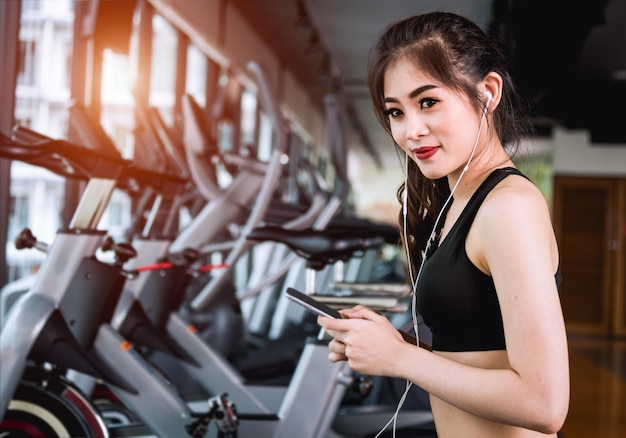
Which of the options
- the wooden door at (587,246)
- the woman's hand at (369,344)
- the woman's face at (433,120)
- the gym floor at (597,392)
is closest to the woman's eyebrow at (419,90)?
the woman's face at (433,120)

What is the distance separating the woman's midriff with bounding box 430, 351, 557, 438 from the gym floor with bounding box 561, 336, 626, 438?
2.75 metres

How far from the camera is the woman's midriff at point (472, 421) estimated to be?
1062 millimetres

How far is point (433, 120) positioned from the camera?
43.5 inches

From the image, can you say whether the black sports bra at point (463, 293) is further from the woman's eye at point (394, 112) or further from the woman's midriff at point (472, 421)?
the woman's eye at point (394, 112)

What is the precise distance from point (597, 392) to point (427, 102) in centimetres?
544

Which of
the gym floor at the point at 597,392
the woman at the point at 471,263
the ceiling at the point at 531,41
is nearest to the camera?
the woman at the point at 471,263

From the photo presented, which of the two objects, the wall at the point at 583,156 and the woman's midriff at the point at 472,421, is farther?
the wall at the point at 583,156

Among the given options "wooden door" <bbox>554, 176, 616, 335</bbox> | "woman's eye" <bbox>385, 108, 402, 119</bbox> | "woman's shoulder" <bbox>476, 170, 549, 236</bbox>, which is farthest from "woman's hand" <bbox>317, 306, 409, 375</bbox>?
"wooden door" <bbox>554, 176, 616, 335</bbox>

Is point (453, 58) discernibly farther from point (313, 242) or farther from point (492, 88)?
point (313, 242)

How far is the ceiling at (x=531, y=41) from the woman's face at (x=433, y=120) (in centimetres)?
400

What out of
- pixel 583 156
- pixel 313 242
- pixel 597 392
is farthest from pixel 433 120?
pixel 583 156

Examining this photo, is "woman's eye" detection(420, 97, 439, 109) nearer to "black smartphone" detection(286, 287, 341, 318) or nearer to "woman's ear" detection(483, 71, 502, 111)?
"woman's ear" detection(483, 71, 502, 111)

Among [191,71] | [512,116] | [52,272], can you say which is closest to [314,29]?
[191,71]

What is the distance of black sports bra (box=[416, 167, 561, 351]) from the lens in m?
1.04
